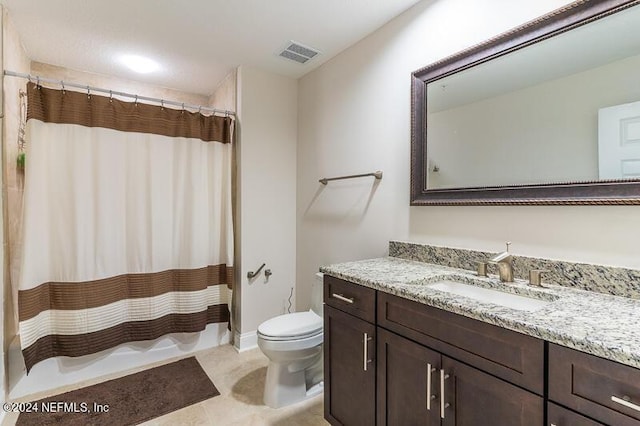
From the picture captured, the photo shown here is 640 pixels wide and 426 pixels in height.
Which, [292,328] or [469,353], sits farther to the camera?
[292,328]

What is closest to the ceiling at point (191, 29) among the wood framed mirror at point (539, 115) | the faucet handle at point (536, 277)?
the wood framed mirror at point (539, 115)

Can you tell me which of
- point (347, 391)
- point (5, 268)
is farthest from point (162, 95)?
point (347, 391)

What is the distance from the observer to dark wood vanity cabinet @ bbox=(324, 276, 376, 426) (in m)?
1.34

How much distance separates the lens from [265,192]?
2.68 m

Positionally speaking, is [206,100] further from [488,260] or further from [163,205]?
[488,260]

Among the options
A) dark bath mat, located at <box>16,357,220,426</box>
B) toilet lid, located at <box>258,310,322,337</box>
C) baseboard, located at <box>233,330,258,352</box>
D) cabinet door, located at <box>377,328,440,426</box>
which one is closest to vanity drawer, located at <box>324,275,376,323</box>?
cabinet door, located at <box>377,328,440,426</box>

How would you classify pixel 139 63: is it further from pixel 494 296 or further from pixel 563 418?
pixel 563 418

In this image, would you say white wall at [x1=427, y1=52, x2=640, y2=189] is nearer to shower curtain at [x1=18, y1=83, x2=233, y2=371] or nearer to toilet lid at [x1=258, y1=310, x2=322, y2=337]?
toilet lid at [x1=258, y1=310, x2=322, y2=337]

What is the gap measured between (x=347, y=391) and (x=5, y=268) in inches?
83.3

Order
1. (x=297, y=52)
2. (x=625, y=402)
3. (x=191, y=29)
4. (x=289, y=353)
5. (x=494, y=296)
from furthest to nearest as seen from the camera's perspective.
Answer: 1. (x=297, y=52)
2. (x=191, y=29)
3. (x=289, y=353)
4. (x=494, y=296)
5. (x=625, y=402)

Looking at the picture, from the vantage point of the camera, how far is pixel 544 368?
81 centimetres

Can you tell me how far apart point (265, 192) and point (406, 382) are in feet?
6.20

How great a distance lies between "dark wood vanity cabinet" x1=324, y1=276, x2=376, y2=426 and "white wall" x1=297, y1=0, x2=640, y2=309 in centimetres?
59

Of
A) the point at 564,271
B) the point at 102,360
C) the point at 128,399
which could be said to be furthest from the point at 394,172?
the point at 102,360
